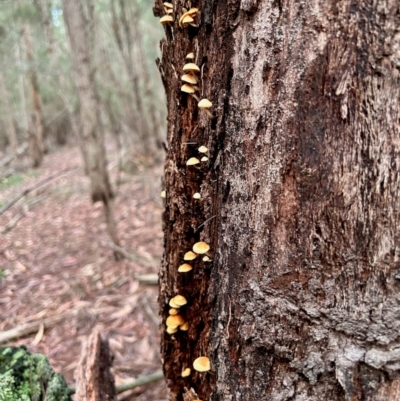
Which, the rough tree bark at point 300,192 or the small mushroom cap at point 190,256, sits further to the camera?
the small mushroom cap at point 190,256

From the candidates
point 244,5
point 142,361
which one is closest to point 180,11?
point 244,5

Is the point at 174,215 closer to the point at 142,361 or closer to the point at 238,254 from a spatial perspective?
the point at 238,254

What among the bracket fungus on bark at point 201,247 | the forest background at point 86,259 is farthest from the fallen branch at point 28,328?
the bracket fungus on bark at point 201,247

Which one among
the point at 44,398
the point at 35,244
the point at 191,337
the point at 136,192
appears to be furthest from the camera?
the point at 136,192

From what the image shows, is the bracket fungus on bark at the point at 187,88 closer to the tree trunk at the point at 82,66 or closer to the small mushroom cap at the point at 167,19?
the small mushroom cap at the point at 167,19

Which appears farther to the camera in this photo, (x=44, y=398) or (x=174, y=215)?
(x=44, y=398)

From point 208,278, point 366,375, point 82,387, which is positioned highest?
point 208,278

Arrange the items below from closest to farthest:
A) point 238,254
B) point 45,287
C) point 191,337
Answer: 1. point 238,254
2. point 191,337
3. point 45,287
